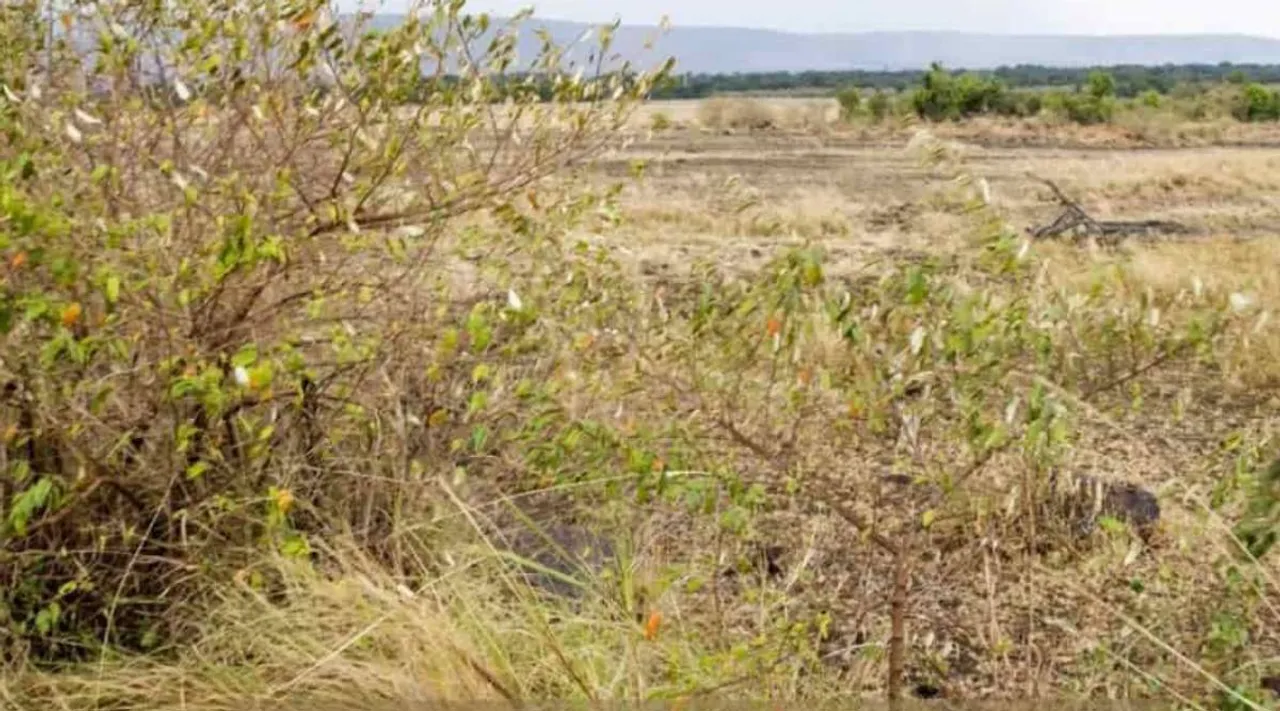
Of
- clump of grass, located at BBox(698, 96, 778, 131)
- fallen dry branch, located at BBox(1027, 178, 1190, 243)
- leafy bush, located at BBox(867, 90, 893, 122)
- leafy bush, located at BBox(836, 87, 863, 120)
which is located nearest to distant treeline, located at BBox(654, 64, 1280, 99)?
leafy bush, located at BBox(867, 90, 893, 122)

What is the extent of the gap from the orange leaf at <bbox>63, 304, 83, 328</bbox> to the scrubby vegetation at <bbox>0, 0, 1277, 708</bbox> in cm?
3

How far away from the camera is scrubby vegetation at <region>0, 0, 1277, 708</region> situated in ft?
10.2

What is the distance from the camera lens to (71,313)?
295cm

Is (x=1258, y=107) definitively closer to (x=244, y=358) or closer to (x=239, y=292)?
(x=239, y=292)

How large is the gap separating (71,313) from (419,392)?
965 millimetres

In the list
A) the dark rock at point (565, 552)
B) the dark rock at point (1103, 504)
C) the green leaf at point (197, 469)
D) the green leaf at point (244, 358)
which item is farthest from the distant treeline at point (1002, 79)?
the green leaf at point (244, 358)

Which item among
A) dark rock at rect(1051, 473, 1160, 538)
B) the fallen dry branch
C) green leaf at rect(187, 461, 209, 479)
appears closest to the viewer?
green leaf at rect(187, 461, 209, 479)

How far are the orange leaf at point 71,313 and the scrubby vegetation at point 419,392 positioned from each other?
0.03 metres

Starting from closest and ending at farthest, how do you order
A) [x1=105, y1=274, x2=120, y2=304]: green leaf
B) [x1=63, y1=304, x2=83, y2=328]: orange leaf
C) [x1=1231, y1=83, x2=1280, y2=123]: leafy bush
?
[x1=105, y1=274, x2=120, y2=304]: green leaf
[x1=63, y1=304, x2=83, y2=328]: orange leaf
[x1=1231, y1=83, x2=1280, y2=123]: leafy bush

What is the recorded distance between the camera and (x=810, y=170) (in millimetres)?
24797

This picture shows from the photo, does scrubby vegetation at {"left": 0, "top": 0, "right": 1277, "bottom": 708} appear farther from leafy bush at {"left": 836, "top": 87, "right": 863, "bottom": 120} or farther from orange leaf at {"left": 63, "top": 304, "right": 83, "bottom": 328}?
leafy bush at {"left": 836, "top": 87, "right": 863, "bottom": 120}

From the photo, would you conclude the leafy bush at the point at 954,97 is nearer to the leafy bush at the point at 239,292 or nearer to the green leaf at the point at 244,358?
the leafy bush at the point at 239,292

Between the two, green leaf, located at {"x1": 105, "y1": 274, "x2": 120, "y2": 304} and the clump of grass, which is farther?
the clump of grass

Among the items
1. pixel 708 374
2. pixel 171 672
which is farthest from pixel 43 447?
pixel 708 374
